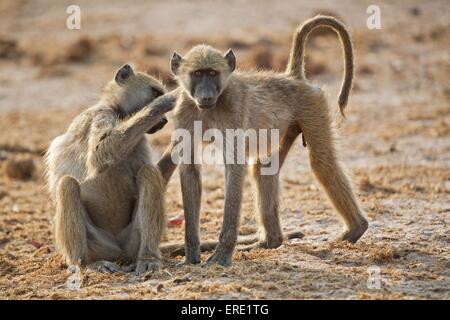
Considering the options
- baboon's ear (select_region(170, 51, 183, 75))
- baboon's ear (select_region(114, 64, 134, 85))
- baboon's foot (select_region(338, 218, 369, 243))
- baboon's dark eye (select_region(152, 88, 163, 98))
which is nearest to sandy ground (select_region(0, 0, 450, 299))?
baboon's foot (select_region(338, 218, 369, 243))

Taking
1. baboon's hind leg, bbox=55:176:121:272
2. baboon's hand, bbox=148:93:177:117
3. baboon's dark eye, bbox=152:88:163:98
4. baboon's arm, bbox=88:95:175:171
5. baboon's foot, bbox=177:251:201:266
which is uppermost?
baboon's dark eye, bbox=152:88:163:98

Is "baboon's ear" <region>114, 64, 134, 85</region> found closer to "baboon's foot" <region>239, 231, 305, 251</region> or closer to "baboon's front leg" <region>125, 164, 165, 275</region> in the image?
"baboon's front leg" <region>125, 164, 165, 275</region>

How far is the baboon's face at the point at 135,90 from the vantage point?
6082mm

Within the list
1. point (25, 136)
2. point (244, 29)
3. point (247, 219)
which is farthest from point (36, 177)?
point (244, 29)

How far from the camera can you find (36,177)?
9898 millimetres

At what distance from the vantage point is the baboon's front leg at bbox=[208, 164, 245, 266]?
18.4ft

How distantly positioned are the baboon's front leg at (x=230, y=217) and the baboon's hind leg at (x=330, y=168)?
92 cm

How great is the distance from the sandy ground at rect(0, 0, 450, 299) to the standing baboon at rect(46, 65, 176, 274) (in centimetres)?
28

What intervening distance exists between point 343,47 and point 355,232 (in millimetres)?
1507

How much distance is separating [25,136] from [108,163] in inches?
259

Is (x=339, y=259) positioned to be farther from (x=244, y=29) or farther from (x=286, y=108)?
(x=244, y=29)

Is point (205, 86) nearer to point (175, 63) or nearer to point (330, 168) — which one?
point (175, 63)

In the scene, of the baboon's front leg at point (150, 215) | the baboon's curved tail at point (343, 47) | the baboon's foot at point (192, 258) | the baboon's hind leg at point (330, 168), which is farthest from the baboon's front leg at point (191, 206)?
the baboon's curved tail at point (343, 47)

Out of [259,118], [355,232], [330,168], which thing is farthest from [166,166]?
[355,232]
